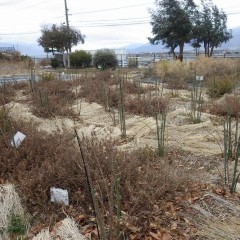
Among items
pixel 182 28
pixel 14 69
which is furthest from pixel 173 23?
pixel 14 69

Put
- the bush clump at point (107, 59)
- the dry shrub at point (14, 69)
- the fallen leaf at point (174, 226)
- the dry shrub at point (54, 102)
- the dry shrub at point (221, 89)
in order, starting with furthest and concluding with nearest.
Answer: the bush clump at point (107, 59)
the dry shrub at point (14, 69)
the dry shrub at point (221, 89)
the dry shrub at point (54, 102)
the fallen leaf at point (174, 226)

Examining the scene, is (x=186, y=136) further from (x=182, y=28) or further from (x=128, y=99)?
(x=182, y=28)

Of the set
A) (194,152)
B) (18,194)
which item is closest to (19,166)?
(18,194)

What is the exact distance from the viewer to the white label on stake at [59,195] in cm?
282

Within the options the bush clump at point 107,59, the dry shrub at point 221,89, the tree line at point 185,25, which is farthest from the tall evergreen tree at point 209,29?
the dry shrub at point 221,89

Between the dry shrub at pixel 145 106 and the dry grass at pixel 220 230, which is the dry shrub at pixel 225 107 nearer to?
the dry shrub at pixel 145 106

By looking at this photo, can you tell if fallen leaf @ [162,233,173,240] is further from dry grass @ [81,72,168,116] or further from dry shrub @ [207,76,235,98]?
dry shrub @ [207,76,235,98]

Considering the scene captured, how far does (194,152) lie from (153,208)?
169cm

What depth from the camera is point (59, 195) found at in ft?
9.33

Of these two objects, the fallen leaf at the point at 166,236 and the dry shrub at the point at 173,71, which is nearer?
the fallen leaf at the point at 166,236

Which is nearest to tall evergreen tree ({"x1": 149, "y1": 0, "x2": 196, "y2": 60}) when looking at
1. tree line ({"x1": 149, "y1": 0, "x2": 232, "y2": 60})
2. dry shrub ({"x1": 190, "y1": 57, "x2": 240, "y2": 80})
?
tree line ({"x1": 149, "y1": 0, "x2": 232, "y2": 60})

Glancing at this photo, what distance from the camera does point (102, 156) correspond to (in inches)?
124

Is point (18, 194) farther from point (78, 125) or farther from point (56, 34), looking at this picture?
point (56, 34)

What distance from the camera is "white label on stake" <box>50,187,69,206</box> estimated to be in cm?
282
